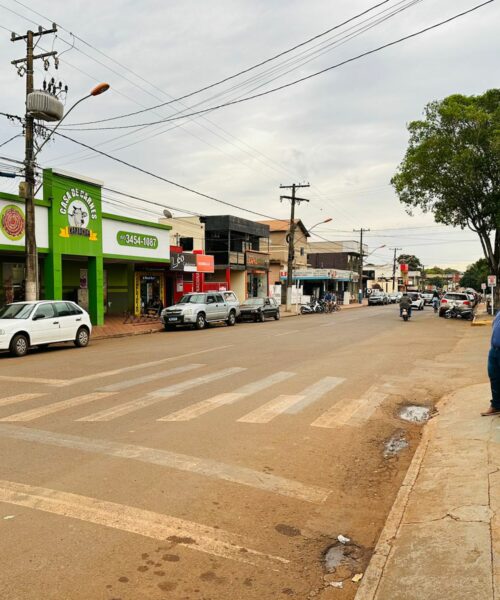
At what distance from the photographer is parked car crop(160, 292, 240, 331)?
Answer: 2586cm

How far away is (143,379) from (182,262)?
74.4 ft

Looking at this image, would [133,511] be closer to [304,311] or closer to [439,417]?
[439,417]

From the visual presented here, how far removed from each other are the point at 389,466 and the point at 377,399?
3417 millimetres

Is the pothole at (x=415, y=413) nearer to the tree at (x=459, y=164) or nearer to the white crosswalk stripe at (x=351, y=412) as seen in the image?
the white crosswalk stripe at (x=351, y=412)

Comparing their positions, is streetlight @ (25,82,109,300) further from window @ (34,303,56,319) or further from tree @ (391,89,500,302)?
tree @ (391,89,500,302)

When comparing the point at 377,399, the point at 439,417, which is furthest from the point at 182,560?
the point at 377,399

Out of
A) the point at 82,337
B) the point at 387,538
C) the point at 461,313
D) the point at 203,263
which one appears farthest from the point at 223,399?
the point at 461,313

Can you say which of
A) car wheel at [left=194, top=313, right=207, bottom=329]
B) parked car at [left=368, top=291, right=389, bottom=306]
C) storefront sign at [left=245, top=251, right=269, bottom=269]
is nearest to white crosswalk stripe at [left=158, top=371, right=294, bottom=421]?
car wheel at [left=194, top=313, right=207, bottom=329]

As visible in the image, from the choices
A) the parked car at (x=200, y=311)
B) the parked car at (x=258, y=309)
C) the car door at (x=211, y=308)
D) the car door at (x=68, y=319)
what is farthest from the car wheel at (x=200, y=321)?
the car door at (x=68, y=319)

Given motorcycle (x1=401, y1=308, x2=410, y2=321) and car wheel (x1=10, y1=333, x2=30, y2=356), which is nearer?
car wheel (x1=10, y1=333, x2=30, y2=356)

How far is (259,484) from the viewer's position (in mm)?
5289

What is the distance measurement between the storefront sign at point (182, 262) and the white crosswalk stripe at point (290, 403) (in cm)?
2283

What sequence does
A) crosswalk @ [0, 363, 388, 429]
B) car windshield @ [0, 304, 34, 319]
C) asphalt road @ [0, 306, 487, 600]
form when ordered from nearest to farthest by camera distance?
asphalt road @ [0, 306, 487, 600] < crosswalk @ [0, 363, 388, 429] < car windshield @ [0, 304, 34, 319]

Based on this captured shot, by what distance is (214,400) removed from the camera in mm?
9016
